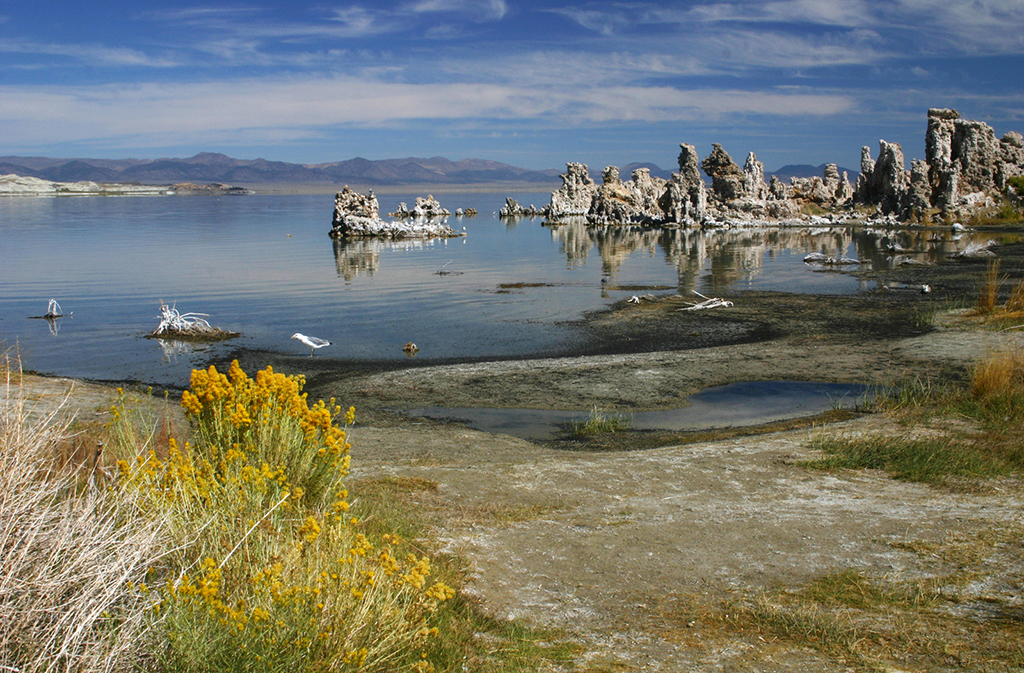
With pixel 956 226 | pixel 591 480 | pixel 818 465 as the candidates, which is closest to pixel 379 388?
pixel 591 480

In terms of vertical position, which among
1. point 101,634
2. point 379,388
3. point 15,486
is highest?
point 15,486

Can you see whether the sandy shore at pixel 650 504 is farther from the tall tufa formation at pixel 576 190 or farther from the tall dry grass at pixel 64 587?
the tall tufa formation at pixel 576 190

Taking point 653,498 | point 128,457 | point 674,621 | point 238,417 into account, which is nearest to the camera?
point 674,621

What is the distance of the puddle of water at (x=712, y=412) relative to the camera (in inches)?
483

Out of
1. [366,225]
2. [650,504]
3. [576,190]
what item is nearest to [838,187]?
[576,190]

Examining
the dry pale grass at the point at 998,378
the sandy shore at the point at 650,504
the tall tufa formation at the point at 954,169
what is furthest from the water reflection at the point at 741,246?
the dry pale grass at the point at 998,378

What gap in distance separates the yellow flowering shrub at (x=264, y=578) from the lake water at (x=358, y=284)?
23.9 feet

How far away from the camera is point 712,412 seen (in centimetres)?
1294

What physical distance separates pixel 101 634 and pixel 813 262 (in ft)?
141

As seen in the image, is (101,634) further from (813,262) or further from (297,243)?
(297,243)

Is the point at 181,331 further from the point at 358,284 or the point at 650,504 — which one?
the point at 650,504

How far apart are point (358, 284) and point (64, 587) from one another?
32.6 m

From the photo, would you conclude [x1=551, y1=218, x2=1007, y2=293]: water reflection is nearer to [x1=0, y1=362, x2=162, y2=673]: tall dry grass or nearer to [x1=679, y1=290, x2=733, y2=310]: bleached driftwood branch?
[x1=679, y1=290, x2=733, y2=310]: bleached driftwood branch

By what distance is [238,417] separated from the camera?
5.72m
